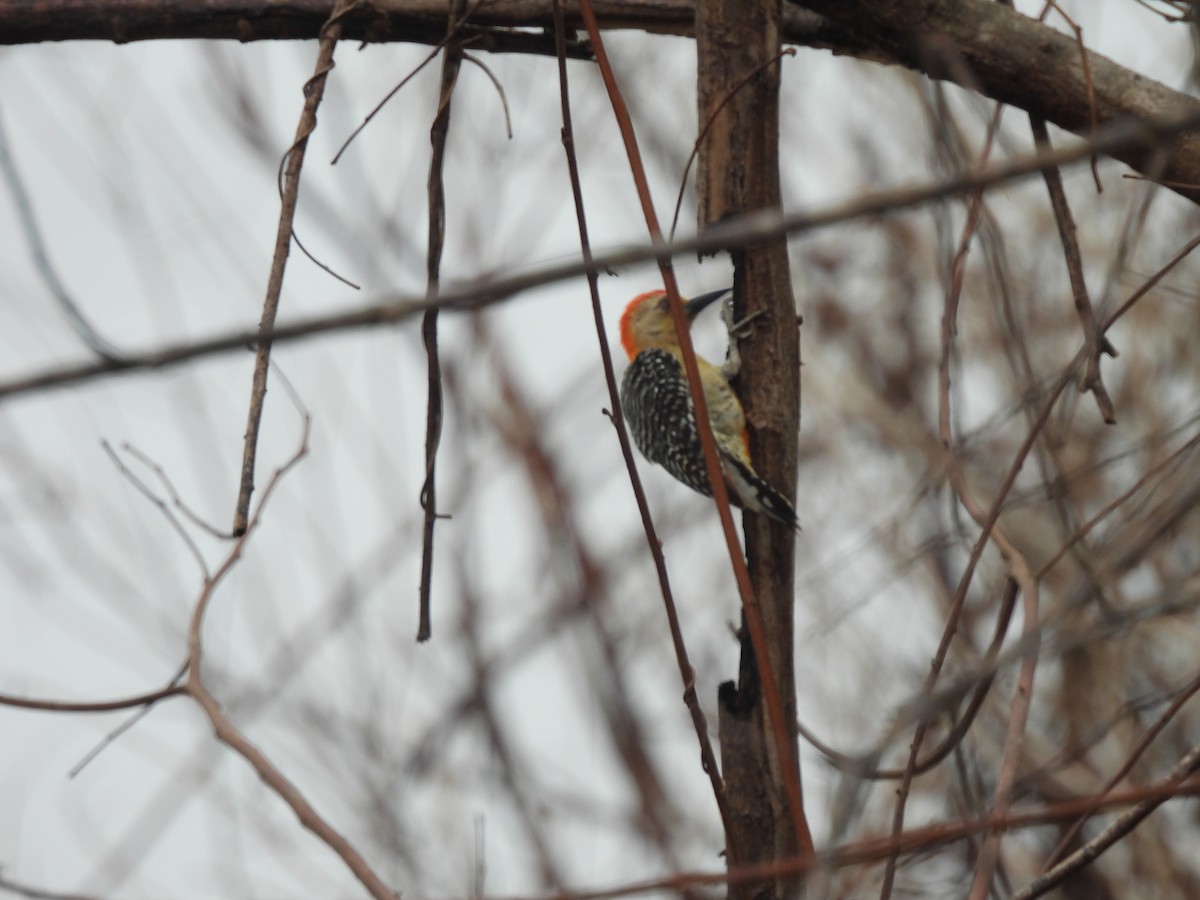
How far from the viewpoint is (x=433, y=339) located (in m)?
2.45

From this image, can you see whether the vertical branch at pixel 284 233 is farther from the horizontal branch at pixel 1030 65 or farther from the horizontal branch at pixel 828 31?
the horizontal branch at pixel 1030 65

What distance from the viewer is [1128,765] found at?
6.14 feet

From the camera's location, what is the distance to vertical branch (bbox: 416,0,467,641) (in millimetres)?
2422

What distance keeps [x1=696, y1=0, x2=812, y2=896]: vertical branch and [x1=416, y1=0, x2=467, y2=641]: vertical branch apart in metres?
0.54

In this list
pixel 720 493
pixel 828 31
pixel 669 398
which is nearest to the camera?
pixel 720 493

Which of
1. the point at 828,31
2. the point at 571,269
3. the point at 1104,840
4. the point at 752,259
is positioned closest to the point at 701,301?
the point at 828,31

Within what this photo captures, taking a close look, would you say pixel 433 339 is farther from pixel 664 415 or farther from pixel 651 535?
pixel 664 415

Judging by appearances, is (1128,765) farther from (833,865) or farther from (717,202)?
(717,202)

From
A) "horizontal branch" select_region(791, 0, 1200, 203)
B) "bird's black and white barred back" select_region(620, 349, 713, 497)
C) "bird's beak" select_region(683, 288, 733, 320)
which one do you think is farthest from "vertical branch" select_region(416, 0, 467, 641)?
"bird's beak" select_region(683, 288, 733, 320)

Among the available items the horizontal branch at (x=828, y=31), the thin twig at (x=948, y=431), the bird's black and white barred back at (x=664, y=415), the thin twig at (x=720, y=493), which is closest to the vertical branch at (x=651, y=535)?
the thin twig at (x=720, y=493)

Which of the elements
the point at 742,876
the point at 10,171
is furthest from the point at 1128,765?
the point at 10,171

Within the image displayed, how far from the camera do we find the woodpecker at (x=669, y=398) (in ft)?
12.8

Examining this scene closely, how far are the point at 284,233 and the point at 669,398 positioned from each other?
9.47 feet

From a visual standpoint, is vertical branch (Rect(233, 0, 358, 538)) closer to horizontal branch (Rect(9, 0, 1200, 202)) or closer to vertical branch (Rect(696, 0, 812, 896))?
horizontal branch (Rect(9, 0, 1200, 202))
